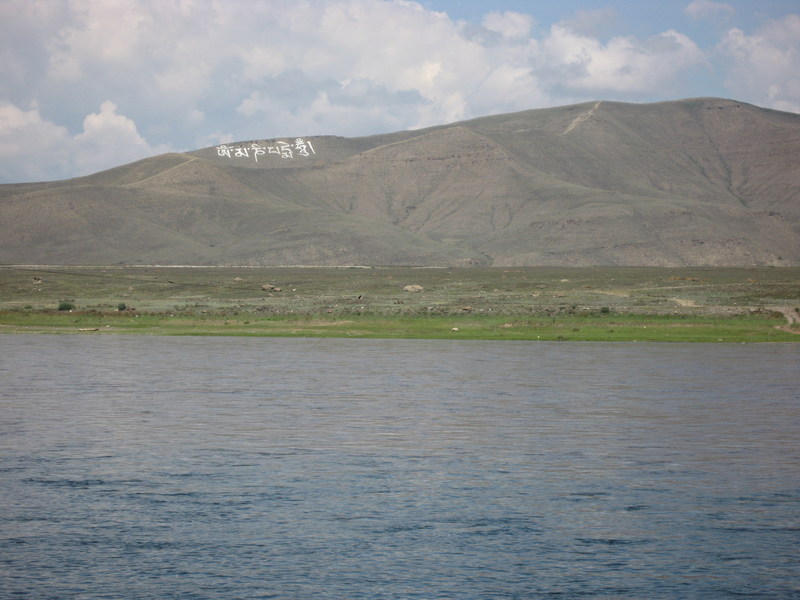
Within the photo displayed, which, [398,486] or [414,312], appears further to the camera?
[414,312]

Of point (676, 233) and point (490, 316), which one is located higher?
point (676, 233)

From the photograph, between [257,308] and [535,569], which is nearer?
[535,569]

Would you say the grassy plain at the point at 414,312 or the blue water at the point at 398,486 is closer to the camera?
the blue water at the point at 398,486

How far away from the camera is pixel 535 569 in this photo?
11945mm

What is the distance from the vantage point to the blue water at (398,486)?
38.4 ft

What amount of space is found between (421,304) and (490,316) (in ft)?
37.0

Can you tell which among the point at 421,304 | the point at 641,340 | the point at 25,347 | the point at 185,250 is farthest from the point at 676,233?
the point at 25,347

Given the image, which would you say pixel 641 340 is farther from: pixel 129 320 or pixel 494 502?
pixel 494 502

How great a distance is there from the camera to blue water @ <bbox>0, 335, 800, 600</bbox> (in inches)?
461

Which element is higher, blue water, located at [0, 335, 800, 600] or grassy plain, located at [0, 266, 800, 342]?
grassy plain, located at [0, 266, 800, 342]

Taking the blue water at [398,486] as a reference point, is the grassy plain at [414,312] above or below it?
above

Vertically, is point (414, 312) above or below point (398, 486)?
above

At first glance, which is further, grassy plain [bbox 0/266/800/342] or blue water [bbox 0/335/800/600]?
grassy plain [bbox 0/266/800/342]

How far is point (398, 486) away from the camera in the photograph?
16.0m
